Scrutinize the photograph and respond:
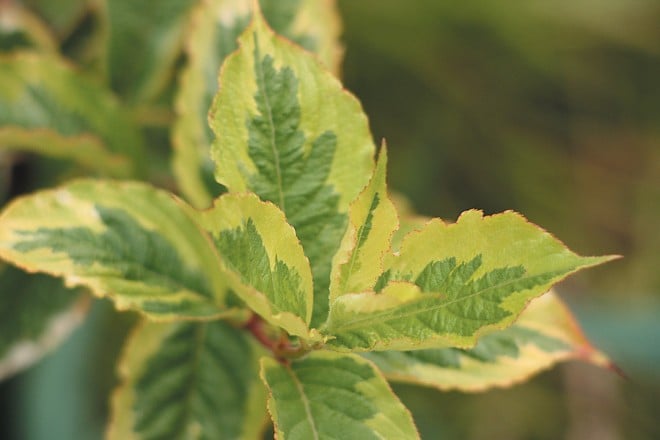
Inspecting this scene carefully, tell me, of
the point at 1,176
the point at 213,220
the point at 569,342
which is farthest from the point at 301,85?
the point at 1,176

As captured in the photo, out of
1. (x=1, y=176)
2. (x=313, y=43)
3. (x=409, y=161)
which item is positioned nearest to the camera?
(x=313, y=43)

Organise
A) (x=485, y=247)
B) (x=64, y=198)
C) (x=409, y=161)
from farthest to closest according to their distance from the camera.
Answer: (x=409, y=161), (x=64, y=198), (x=485, y=247)

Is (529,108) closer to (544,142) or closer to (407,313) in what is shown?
Result: (544,142)

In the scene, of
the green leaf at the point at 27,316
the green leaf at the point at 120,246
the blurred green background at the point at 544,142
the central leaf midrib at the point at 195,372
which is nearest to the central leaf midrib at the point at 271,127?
the green leaf at the point at 120,246

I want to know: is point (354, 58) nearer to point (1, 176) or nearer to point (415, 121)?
point (415, 121)

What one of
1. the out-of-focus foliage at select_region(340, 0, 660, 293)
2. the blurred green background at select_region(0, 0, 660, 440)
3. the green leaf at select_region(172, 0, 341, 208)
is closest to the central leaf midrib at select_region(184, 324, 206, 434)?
the green leaf at select_region(172, 0, 341, 208)

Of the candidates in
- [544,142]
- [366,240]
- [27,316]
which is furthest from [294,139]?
[544,142]
